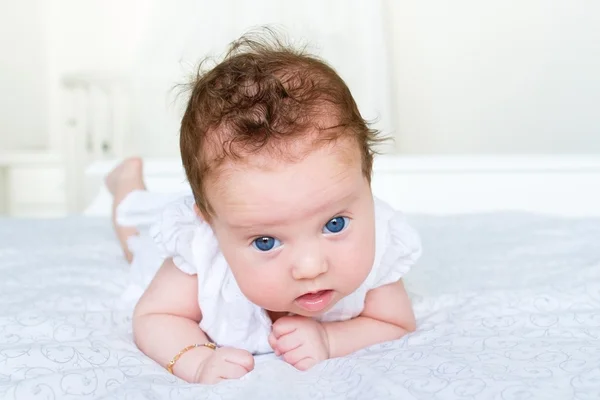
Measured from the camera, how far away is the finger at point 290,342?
92cm

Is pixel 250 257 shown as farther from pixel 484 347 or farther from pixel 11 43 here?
pixel 11 43

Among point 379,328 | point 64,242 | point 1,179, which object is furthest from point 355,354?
point 1,179

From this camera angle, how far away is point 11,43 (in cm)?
373

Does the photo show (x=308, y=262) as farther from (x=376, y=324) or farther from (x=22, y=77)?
(x=22, y=77)

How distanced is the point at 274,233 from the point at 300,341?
17 cm

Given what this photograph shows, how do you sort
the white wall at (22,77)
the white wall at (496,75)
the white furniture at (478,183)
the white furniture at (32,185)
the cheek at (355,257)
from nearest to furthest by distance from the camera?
the cheek at (355,257) < the white furniture at (478,183) < the white wall at (496,75) < the white furniture at (32,185) < the white wall at (22,77)

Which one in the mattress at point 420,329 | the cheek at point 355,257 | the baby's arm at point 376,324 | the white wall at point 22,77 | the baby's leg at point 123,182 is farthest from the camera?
the white wall at point 22,77

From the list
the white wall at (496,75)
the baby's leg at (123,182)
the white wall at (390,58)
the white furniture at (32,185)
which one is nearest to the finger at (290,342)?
the baby's leg at (123,182)

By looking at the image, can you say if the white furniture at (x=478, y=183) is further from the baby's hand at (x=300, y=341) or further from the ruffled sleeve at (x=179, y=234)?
the baby's hand at (x=300, y=341)

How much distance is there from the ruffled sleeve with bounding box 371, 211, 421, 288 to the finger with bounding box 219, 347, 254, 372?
0.25m

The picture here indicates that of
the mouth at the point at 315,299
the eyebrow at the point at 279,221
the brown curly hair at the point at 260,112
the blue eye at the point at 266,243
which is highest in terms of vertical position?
the brown curly hair at the point at 260,112

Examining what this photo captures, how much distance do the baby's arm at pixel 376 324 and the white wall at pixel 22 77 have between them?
314cm

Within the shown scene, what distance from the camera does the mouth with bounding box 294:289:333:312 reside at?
2.87 ft

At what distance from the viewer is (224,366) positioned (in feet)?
2.85
